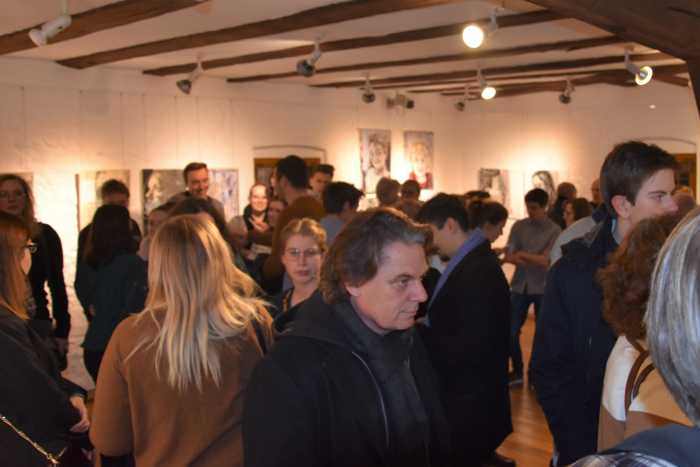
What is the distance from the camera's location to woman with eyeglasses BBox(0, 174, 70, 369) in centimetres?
528

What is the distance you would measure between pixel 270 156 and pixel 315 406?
8.36m

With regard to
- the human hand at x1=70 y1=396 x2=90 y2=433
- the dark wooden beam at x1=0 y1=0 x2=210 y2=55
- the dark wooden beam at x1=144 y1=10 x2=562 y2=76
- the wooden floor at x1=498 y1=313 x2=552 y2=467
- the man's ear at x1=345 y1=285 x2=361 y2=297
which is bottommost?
the wooden floor at x1=498 y1=313 x2=552 y2=467

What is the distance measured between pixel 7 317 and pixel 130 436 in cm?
60

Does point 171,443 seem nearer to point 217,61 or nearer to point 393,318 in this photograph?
point 393,318

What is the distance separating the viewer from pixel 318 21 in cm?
547

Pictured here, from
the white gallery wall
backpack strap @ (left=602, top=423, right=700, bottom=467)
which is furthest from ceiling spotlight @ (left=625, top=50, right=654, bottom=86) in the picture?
backpack strap @ (left=602, top=423, right=700, bottom=467)

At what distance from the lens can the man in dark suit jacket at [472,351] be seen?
3244 millimetres

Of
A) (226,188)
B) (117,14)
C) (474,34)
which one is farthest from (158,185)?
(474,34)

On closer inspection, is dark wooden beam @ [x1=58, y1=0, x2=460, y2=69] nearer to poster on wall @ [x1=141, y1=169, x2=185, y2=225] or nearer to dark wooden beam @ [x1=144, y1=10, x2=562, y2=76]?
dark wooden beam @ [x1=144, y1=10, x2=562, y2=76]

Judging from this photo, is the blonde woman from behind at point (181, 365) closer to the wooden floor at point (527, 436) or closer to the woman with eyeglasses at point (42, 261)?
the woman with eyeglasses at point (42, 261)

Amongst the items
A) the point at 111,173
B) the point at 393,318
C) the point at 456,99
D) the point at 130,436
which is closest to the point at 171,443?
the point at 130,436

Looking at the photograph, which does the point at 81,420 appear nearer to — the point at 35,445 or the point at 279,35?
the point at 35,445

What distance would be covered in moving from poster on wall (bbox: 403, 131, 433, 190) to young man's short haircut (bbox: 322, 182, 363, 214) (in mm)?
6670

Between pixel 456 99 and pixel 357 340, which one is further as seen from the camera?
pixel 456 99
